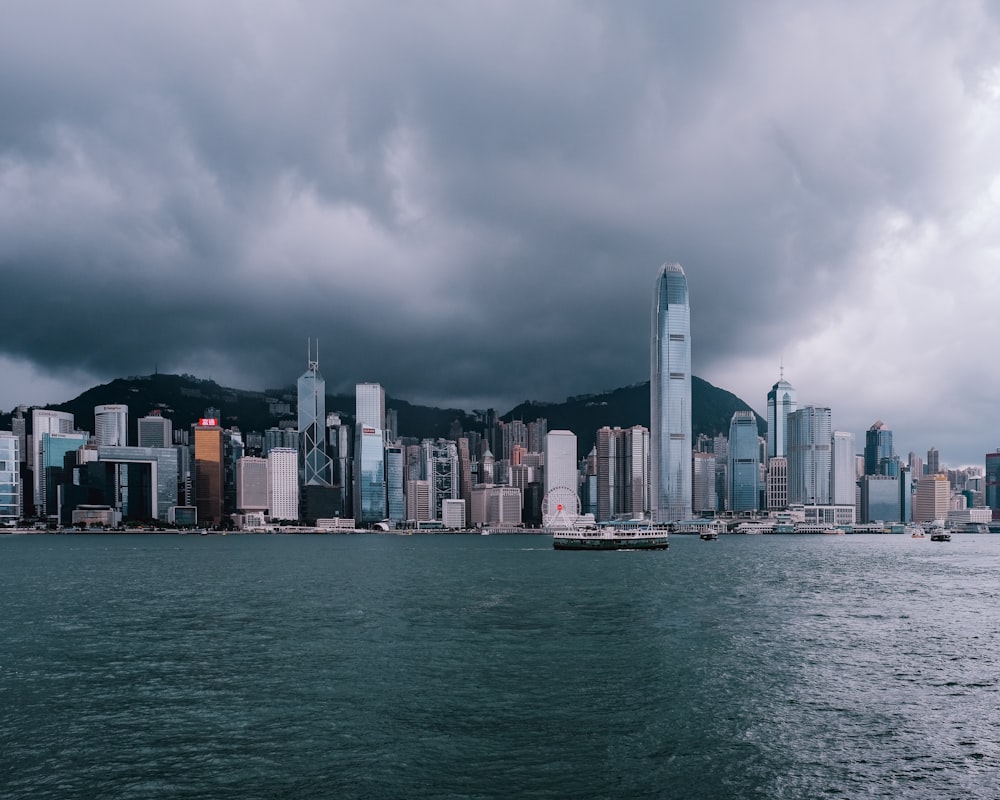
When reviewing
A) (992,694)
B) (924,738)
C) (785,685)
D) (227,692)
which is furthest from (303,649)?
(992,694)

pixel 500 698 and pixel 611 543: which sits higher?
pixel 500 698

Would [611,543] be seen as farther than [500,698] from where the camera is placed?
Yes

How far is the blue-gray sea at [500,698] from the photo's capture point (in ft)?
94.6

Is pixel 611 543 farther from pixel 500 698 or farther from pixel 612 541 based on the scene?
pixel 500 698

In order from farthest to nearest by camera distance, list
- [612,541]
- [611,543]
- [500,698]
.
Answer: [612,541] → [611,543] → [500,698]

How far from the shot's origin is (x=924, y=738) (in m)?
33.7

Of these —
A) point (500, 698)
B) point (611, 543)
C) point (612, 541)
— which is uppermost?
point (500, 698)

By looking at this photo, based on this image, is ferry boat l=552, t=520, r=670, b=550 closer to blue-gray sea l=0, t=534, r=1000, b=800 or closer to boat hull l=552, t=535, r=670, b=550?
boat hull l=552, t=535, r=670, b=550

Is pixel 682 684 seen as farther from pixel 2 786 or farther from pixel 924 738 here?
pixel 2 786

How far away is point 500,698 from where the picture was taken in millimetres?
39531

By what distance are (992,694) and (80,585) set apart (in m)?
104

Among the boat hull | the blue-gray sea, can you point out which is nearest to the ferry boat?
the boat hull

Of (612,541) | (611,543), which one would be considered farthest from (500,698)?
(612,541)

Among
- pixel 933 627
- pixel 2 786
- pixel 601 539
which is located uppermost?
pixel 2 786
